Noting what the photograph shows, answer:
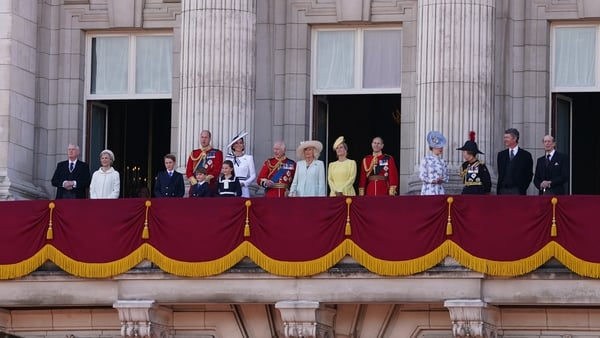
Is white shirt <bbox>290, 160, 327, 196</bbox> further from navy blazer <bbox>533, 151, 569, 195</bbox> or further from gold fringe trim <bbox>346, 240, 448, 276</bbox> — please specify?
navy blazer <bbox>533, 151, 569, 195</bbox>

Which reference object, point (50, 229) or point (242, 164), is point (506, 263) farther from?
point (50, 229)

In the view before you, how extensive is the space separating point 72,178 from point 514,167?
32.7ft

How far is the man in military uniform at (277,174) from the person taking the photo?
2103 inches

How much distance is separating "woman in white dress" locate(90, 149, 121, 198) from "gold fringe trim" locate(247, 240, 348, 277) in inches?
181

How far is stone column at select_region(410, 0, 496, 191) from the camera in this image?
54.0m

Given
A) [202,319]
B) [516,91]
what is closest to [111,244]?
[202,319]

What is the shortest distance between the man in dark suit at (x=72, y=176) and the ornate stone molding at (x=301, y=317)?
20.8 feet

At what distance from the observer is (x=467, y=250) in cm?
5031

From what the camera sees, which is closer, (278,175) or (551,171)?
(551,171)

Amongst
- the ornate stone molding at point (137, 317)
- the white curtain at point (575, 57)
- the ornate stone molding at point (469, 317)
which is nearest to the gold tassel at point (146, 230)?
the ornate stone molding at point (137, 317)

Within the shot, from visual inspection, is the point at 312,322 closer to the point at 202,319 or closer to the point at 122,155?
the point at 202,319

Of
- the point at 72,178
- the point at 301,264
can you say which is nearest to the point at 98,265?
the point at 72,178

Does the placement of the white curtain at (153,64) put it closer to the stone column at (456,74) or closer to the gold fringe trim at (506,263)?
the stone column at (456,74)

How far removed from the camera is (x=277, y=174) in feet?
176
